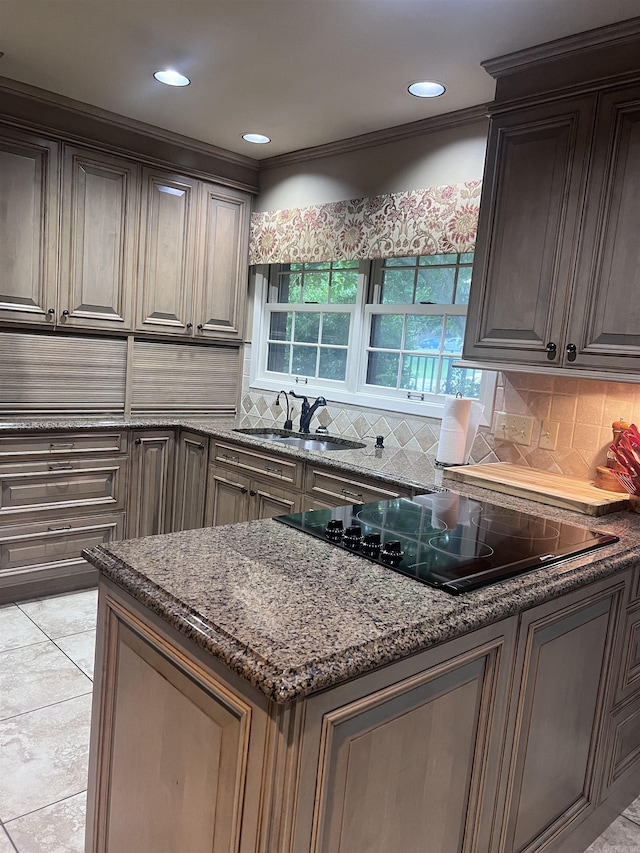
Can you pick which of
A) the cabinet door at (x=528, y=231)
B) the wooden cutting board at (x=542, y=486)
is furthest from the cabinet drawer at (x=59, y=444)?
the cabinet door at (x=528, y=231)

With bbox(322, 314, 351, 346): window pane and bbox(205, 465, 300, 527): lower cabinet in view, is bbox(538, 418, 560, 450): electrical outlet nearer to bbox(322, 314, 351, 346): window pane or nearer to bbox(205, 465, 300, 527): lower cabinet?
bbox(205, 465, 300, 527): lower cabinet

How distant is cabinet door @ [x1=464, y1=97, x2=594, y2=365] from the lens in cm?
227

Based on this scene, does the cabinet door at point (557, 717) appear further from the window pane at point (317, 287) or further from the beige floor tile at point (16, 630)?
the window pane at point (317, 287)

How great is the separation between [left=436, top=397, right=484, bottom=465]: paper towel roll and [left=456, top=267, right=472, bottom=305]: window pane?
64cm

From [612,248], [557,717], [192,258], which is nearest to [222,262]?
[192,258]

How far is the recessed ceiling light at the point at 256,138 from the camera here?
3.58m

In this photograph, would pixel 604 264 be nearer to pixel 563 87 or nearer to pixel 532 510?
pixel 563 87

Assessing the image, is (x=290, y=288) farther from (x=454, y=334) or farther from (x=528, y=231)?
(x=528, y=231)

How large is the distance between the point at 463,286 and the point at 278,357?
4.93ft

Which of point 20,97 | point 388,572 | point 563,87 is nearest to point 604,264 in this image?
point 563,87

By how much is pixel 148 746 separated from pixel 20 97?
319 centimetres

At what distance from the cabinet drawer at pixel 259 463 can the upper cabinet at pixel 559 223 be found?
100 centimetres

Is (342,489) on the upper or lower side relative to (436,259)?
lower

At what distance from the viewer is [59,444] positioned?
328 centimetres
